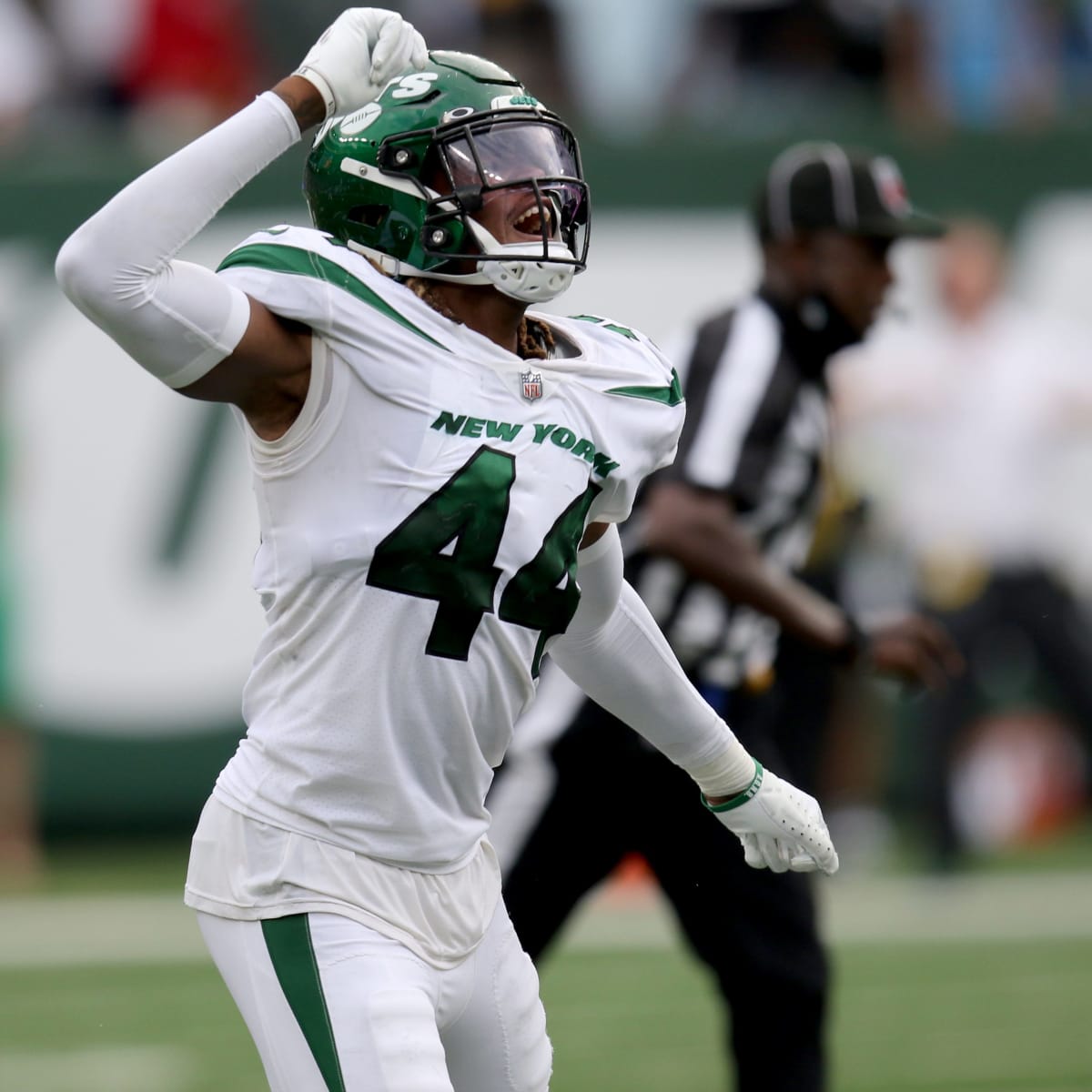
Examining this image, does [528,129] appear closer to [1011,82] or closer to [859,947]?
[859,947]

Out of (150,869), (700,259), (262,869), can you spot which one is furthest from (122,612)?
(262,869)

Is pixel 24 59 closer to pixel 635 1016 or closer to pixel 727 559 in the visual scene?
pixel 635 1016

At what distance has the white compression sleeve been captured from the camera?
8.63 feet

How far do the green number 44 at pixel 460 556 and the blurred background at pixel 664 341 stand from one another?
429 cm

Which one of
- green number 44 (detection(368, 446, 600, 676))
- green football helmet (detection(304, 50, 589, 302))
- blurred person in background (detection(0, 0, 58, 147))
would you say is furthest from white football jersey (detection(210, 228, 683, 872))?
blurred person in background (detection(0, 0, 58, 147))

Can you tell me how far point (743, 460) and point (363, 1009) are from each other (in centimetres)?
201

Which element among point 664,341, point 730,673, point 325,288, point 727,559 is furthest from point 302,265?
point 664,341

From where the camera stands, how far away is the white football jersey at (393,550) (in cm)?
285

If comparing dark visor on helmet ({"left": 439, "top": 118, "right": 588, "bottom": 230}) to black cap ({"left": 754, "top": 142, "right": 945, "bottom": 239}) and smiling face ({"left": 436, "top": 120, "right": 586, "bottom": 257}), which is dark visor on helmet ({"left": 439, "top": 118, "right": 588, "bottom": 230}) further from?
black cap ({"left": 754, "top": 142, "right": 945, "bottom": 239})

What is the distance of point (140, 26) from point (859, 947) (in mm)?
5317

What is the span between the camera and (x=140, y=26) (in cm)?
980

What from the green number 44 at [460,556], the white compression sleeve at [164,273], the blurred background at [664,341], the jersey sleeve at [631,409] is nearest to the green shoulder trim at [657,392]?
the jersey sleeve at [631,409]

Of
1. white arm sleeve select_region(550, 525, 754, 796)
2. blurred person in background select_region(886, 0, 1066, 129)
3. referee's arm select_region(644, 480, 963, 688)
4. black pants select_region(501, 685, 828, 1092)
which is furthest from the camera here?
blurred person in background select_region(886, 0, 1066, 129)

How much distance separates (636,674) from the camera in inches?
131
